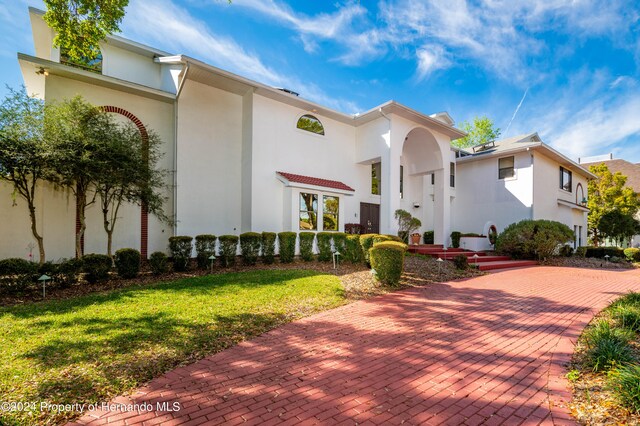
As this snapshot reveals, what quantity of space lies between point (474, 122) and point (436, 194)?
22.9 meters

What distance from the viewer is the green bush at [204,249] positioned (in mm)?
9633

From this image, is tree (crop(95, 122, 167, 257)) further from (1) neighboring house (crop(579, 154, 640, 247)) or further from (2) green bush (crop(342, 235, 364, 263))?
(1) neighboring house (crop(579, 154, 640, 247))

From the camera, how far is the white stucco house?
10180mm

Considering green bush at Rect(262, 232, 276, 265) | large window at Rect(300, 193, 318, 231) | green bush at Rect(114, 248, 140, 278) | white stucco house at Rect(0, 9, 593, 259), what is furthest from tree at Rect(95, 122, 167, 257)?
large window at Rect(300, 193, 318, 231)

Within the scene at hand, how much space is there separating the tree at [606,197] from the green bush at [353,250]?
2188cm

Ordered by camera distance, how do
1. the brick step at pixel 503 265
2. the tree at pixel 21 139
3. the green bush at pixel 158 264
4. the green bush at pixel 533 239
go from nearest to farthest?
the tree at pixel 21 139
the green bush at pixel 158 264
the brick step at pixel 503 265
the green bush at pixel 533 239

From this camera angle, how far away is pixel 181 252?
9375 millimetres

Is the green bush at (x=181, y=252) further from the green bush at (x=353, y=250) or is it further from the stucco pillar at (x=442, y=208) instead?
the stucco pillar at (x=442, y=208)

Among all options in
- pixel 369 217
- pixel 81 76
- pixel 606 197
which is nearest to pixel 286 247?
pixel 369 217

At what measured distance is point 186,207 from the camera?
11.6 meters

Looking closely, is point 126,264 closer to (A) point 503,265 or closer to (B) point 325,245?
(B) point 325,245

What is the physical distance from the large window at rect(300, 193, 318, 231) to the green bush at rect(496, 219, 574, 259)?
33.0ft

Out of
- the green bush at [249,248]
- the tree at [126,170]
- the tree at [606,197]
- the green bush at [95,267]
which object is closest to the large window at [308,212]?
the green bush at [249,248]

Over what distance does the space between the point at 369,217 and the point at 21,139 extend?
45.7 ft
